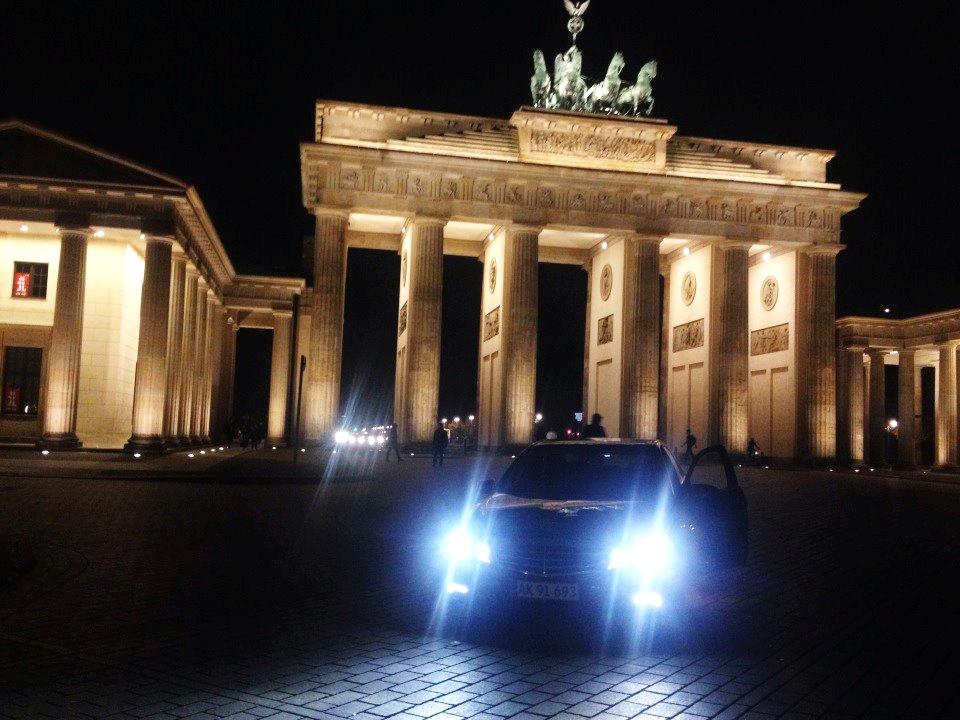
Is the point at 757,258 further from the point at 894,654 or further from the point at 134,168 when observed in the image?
the point at 894,654

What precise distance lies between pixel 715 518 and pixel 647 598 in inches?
81.7

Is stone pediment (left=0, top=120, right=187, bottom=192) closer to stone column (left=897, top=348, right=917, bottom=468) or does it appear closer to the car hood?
the car hood

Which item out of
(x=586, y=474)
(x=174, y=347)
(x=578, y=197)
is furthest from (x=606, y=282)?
(x=586, y=474)

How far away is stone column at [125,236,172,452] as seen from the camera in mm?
31203

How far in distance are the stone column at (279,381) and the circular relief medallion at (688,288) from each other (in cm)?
2176

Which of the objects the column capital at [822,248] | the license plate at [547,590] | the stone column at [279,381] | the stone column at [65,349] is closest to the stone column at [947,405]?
the column capital at [822,248]

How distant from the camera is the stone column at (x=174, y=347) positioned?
34.5m

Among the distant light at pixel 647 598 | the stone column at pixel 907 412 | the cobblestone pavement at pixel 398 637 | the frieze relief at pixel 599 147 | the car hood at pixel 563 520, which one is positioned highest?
the frieze relief at pixel 599 147

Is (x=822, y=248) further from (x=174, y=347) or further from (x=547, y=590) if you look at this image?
(x=547, y=590)

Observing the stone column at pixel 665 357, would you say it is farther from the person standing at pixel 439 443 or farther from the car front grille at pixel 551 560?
the car front grille at pixel 551 560

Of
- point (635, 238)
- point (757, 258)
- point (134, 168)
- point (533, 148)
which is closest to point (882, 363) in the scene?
point (757, 258)

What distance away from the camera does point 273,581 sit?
9180 mm

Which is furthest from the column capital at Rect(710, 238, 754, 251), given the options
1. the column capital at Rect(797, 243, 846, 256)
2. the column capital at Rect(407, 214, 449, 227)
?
the column capital at Rect(407, 214, 449, 227)

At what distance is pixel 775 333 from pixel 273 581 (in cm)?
4087
